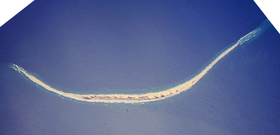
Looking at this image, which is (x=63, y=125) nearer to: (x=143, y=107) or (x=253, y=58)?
(x=143, y=107)

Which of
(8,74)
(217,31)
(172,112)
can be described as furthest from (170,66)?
(8,74)

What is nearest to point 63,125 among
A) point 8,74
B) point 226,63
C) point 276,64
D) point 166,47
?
point 8,74

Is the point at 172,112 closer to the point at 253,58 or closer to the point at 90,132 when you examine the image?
the point at 90,132

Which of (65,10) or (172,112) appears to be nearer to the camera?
(172,112)

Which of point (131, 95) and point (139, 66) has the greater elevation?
point (139, 66)

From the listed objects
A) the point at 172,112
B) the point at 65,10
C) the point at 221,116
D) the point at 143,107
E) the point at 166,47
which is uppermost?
the point at 65,10

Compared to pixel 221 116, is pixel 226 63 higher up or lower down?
higher up

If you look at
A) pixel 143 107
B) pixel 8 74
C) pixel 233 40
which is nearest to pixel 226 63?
pixel 233 40

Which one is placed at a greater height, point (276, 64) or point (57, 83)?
point (57, 83)

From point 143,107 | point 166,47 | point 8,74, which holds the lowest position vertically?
point 143,107
